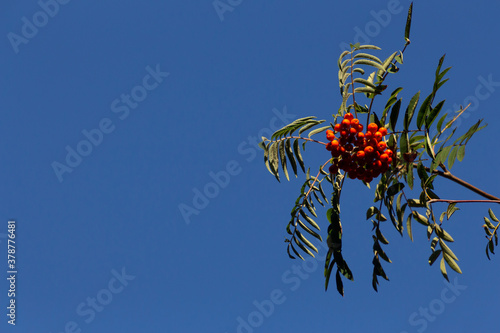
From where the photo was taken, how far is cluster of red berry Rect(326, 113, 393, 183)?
404 cm

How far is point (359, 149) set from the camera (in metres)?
4.10

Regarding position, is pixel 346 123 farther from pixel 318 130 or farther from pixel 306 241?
pixel 306 241

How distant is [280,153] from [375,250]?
1.11 meters

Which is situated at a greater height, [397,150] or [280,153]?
[280,153]

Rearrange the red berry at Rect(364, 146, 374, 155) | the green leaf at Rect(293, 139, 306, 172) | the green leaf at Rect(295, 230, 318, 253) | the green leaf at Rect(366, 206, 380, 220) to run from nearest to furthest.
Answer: the red berry at Rect(364, 146, 374, 155) < the green leaf at Rect(366, 206, 380, 220) < the green leaf at Rect(293, 139, 306, 172) < the green leaf at Rect(295, 230, 318, 253)

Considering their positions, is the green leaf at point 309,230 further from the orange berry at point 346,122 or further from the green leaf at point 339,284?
the orange berry at point 346,122

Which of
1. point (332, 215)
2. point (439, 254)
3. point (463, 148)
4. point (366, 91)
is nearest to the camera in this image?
point (463, 148)

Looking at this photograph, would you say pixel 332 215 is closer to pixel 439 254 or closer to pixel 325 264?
pixel 325 264

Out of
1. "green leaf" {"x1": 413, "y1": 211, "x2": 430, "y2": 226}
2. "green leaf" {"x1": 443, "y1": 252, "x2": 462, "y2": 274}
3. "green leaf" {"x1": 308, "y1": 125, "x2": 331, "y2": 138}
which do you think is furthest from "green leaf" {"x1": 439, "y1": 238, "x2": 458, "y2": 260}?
"green leaf" {"x1": 308, "y1": 125, "x2": 331, "y2": 138}

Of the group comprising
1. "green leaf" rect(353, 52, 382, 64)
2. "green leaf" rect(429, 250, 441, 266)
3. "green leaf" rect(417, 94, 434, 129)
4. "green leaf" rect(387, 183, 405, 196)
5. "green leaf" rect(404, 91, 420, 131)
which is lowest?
"green leaf" rect(429, 250, 441, 266)

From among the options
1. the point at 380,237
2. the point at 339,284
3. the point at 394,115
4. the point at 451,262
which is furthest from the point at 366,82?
the point at 339,284

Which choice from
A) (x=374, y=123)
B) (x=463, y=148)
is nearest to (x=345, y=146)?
(x=374, y=123)

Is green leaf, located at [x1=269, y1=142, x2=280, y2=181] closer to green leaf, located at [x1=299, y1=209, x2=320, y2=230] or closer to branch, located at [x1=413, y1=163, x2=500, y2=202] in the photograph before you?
green leaf, located at [x1=299, y1=209, x2=320, y2=230]

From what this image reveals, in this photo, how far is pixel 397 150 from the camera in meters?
4.08
